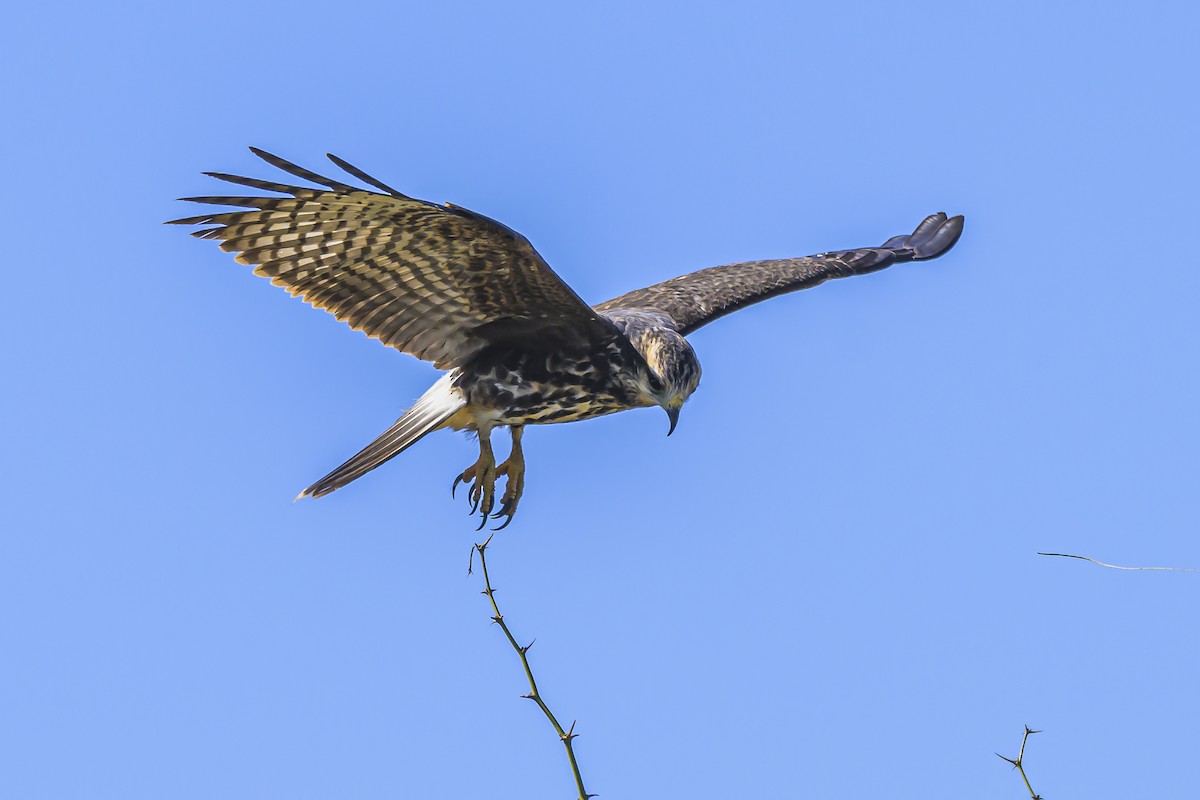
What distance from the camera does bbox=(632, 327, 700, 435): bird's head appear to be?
7129mm

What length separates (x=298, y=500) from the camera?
22.6 feet

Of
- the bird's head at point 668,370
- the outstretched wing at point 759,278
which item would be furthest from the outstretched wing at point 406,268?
the outstretched wing at point 759,278

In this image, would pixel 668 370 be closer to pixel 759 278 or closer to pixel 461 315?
pixel 461 315

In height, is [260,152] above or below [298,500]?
above

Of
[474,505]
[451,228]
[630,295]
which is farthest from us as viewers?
[630,295]

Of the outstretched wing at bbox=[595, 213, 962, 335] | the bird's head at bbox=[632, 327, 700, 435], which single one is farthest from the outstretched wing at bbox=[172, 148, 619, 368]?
the outstretched wing at bbox=[595, 213, 962, 335]

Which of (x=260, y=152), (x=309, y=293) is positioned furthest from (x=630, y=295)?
(x=260, y=152)

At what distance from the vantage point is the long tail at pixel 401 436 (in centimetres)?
697

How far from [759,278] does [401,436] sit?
8.94 feet

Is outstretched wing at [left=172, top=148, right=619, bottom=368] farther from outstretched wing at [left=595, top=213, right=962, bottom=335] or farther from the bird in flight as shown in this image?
outstretched wing at [left=595, top=213, right=962, bottom=335]

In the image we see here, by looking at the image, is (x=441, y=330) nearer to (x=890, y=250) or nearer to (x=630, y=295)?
(x=630, y=295)

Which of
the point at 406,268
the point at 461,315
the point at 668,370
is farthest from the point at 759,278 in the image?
the point at 406,268

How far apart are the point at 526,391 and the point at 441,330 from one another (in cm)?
47

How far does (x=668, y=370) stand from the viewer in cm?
714
